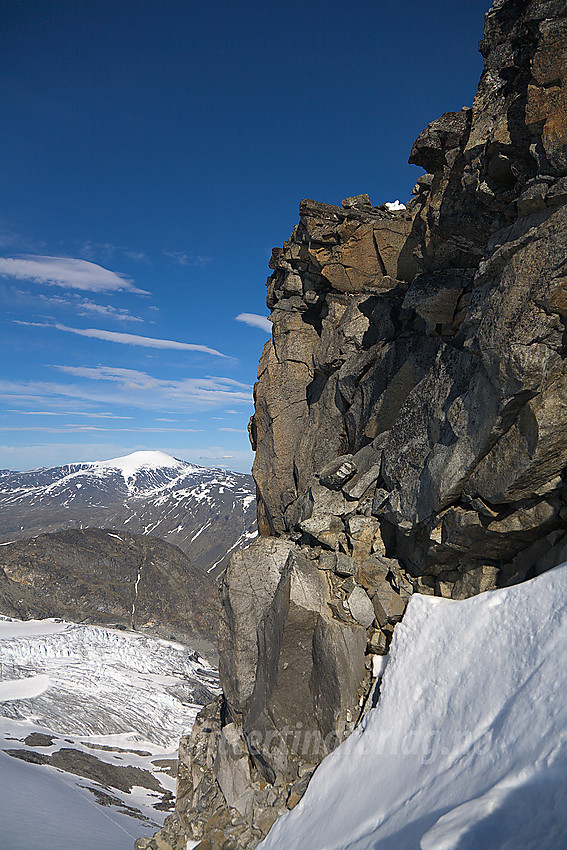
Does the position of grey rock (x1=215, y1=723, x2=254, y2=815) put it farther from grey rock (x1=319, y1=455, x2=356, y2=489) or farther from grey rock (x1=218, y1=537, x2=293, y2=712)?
grey rock (x1=319, y1=455, x2=356, y2=489)

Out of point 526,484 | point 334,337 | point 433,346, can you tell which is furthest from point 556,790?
point 334,337

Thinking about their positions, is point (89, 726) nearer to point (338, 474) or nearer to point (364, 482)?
point (338, 474)

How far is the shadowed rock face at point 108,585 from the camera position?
127562mm

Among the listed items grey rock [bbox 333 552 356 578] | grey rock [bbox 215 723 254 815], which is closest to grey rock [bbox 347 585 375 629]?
grey rock [bbox 333 552 356 578]

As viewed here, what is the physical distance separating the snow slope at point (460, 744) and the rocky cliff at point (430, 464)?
4.40 ft

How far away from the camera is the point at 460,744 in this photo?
10836mm

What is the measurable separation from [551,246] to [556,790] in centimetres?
1215

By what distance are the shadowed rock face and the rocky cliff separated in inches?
4287

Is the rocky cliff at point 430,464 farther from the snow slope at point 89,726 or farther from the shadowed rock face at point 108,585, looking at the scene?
the shadowed rock face at point 108,585

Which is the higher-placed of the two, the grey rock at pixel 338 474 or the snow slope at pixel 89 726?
the grey rock at pixel 338 474

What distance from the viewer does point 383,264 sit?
2667cm

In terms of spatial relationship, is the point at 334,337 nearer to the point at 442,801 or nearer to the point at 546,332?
the point at 546,332

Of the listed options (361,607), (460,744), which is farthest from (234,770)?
(460,744)

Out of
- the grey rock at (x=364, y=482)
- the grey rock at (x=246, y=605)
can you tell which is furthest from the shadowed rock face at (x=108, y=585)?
the grey rock at (x=364, y=482)
